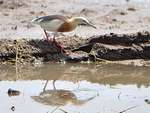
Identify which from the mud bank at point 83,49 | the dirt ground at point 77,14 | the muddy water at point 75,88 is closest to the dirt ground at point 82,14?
the dirt ground at point 77,14

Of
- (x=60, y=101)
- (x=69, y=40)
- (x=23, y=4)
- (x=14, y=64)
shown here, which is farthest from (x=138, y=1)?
(x=60, y=101)

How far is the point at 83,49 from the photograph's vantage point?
9070 millimetres

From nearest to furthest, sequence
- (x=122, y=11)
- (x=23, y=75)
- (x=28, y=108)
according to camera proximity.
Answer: (x=28, y=108) → (x=23, y=75) → (x=122, y=11)

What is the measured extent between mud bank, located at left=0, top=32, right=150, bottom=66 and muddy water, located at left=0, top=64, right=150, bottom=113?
0.24m

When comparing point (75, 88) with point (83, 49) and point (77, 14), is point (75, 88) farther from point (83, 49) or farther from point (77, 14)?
point (77, 14)

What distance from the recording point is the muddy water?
6.67 m

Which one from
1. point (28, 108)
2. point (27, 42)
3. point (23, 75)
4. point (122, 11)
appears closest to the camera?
point (28, 108)

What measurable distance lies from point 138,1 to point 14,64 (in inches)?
178

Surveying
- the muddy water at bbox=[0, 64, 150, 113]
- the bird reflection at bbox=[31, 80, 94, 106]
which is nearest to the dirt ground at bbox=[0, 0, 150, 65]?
the muddy water at bbox=[0, 64, 150, 113]

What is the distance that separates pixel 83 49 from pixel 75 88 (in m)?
1.63

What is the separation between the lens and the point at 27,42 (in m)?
9.09

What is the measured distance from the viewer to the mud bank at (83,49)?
8.87 metres

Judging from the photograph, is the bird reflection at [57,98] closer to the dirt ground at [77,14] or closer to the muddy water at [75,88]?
the muddy water at [75,88]

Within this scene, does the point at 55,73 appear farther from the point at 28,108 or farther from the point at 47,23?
the point at 28,108
